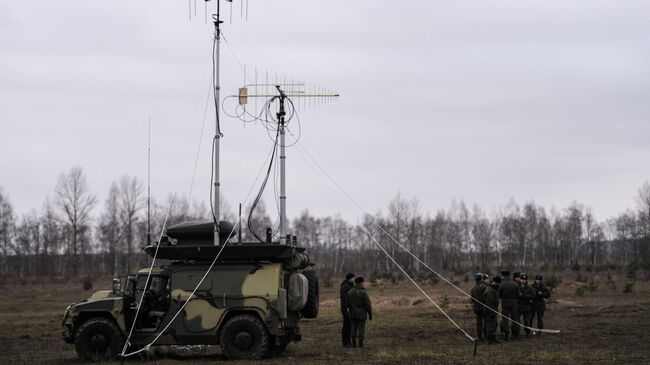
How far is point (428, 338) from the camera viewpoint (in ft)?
68.4

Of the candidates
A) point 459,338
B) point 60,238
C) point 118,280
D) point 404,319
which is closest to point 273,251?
point 118,280

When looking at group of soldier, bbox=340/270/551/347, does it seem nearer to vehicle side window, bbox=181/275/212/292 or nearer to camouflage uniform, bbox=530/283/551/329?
camouflage uniform, bbox=530/283/551/329

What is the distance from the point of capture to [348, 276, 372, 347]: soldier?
1875cm

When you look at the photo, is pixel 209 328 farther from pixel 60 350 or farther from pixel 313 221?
pixel 313 221

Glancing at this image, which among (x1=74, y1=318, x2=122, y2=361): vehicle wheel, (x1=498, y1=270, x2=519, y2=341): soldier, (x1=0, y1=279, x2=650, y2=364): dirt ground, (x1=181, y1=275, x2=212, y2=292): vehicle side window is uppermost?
(x1=181, y1=275, x2=212, y2=292): vehicle side window

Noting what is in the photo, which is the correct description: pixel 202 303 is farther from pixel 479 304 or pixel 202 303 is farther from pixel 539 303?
pixel 539 303

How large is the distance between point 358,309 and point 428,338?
302 centimetres

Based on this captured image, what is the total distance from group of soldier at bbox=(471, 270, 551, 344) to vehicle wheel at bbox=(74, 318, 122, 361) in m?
8.32

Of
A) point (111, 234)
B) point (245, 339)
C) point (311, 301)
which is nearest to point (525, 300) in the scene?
point (311, 301)

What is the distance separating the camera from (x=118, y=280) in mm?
16906

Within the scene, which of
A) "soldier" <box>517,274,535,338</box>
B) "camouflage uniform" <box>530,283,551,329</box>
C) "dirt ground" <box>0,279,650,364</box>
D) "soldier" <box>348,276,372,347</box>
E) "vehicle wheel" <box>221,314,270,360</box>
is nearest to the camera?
"dirt ground" <box>0,279,650,364</box>

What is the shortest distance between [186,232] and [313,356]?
3.70 meters

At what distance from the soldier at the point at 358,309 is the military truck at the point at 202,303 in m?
1.83

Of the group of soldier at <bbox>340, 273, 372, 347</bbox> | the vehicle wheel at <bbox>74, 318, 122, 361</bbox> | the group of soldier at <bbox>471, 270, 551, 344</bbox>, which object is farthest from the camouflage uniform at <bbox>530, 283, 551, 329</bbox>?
the vehicle wheel at <bbox>74, 318, 122, 361</bbox>
